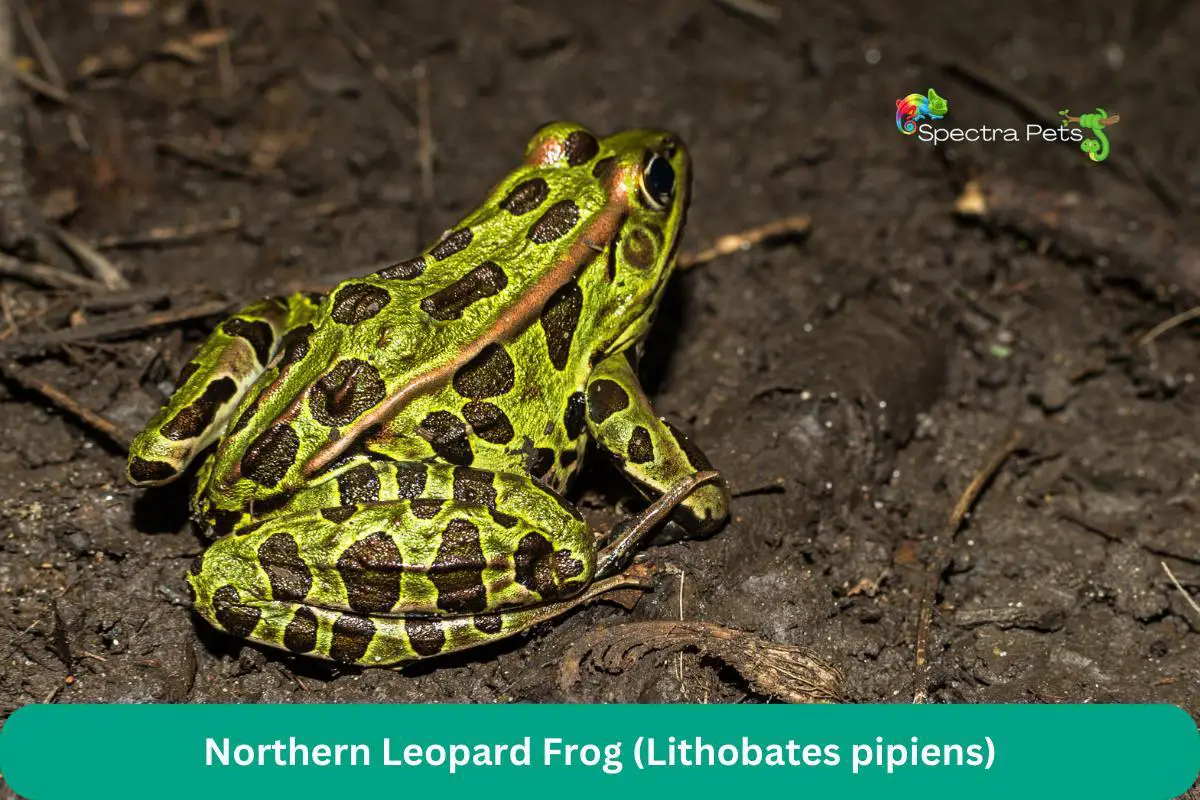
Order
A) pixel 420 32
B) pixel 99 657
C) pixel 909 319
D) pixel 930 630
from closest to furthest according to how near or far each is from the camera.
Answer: pixel 99 657 < pixel 930 630 < pixel 909 319 < pixel 420 32

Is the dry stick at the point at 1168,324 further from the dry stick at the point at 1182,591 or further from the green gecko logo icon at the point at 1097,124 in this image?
the dry stick at the point at 1182,591

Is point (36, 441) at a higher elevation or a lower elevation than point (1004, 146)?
lower

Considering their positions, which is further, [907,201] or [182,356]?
[907,201]

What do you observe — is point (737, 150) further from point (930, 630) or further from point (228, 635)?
point (228, 635)

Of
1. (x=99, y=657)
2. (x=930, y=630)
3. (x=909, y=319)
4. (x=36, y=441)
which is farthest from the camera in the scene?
(x=909, y=319)

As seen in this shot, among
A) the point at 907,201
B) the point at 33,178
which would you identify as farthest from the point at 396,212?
the point at 907,201

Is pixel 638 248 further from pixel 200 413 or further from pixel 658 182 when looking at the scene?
pixel 200 413

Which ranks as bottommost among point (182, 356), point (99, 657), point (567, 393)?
point (99, 657)

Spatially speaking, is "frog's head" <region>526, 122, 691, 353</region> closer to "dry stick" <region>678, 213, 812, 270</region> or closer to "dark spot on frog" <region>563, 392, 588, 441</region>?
"dark spot on frog" <region>563, 392, 588, 441</region>
